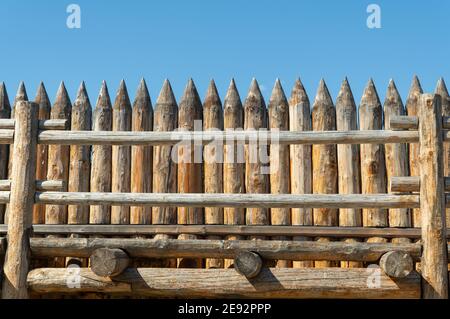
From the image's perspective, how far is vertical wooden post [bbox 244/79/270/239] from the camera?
22.4 feet

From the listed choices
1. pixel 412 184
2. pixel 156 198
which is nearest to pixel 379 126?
pixel 412 184

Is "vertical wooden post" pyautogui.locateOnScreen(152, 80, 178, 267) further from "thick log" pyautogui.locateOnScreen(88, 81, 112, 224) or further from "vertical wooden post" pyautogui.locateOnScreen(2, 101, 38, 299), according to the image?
"vertical wooden post" pyautogui.locateOnScreen(2, 101, 38, 299)

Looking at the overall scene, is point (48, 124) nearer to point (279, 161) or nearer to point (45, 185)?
point (45, 185)

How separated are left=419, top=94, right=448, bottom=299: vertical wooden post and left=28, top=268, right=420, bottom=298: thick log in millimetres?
151

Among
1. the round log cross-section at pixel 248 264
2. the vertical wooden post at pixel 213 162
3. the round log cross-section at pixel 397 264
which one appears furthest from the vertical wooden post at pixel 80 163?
the round log cross-section at pixel 397 264

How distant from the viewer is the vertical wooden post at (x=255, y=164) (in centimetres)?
681

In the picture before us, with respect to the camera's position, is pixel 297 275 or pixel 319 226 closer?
pixel 297 275

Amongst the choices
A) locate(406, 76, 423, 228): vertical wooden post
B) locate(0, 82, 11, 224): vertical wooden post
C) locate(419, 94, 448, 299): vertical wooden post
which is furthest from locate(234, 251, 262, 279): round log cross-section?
locate(0, 82, 11, 224): vertical wooden post

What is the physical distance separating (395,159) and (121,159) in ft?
9.44

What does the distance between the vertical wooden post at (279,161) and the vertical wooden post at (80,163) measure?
1958mm

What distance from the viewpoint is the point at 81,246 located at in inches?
231
